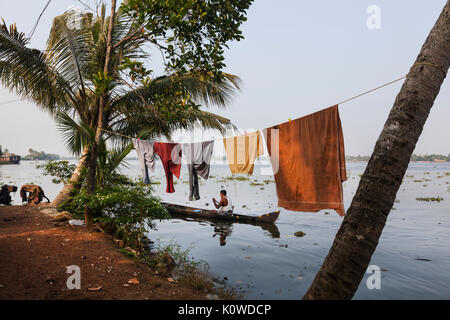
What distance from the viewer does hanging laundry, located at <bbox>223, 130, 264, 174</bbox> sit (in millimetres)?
5336

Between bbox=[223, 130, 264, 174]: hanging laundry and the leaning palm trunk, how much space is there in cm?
247

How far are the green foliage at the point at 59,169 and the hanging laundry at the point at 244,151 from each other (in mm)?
7250

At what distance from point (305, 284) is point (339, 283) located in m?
3.82

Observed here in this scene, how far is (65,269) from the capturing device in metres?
4.82

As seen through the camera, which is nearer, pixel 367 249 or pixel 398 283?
pixel 367 249

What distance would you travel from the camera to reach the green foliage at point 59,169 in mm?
9922

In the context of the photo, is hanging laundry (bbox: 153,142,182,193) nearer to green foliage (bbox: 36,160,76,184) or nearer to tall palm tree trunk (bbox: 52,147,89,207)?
tall palm tree trunk (bbox: 52,147,89,207)

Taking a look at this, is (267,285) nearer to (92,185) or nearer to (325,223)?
(92,185)

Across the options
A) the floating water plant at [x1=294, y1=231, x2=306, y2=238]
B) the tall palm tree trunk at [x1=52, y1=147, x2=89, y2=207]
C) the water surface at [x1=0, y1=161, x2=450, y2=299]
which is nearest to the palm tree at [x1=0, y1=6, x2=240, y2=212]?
the tall palm tree trunk at [x1=52, y1=147, x2=89, y2=207]

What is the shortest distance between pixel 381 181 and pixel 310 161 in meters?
1.55

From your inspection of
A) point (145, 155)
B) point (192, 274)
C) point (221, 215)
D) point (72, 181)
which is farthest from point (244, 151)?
point (221, 215)
